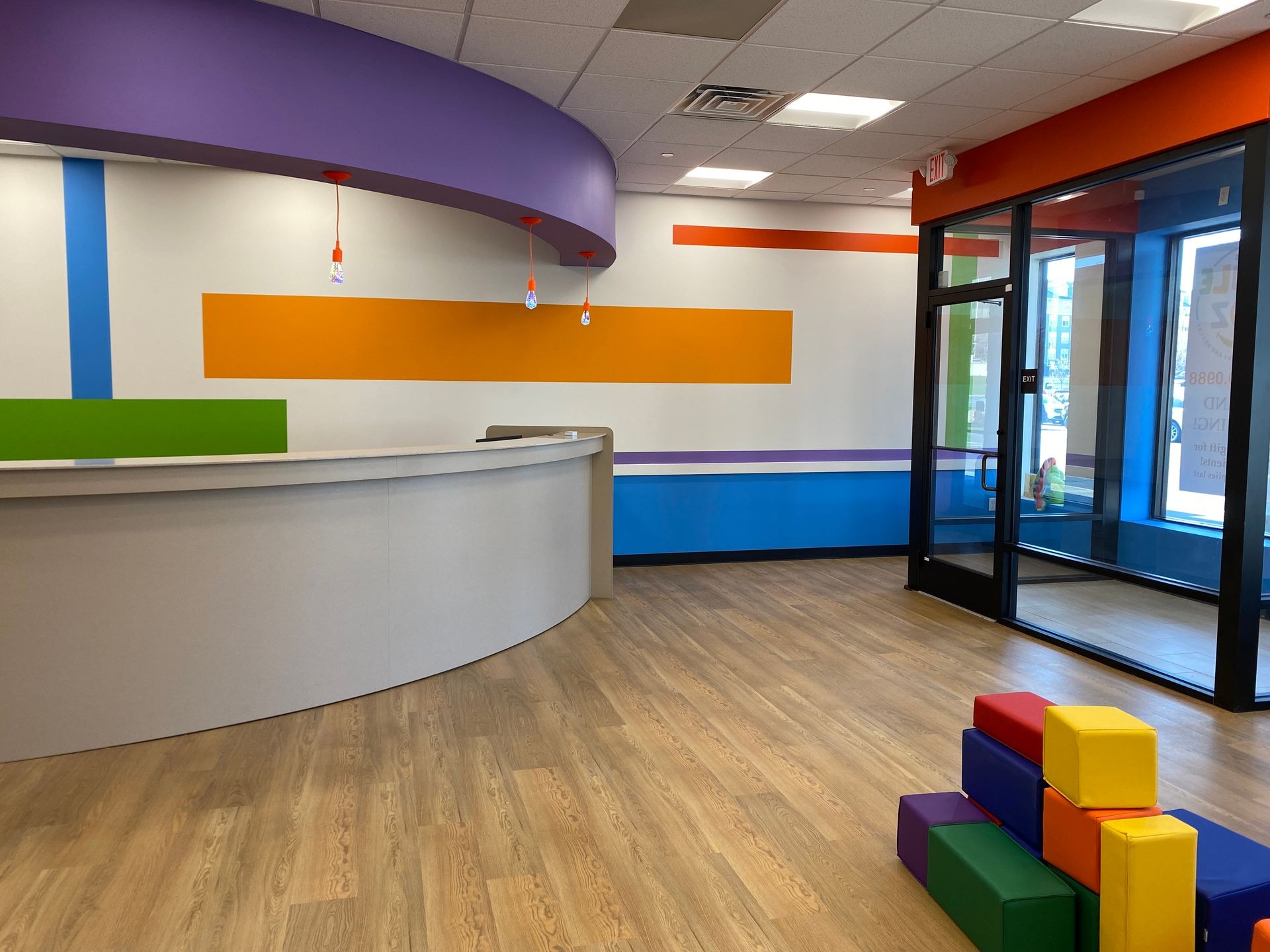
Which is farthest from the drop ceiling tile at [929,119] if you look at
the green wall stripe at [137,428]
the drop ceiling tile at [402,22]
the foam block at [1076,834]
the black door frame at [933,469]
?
the green wall stripe at [137,428]

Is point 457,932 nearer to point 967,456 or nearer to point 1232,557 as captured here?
point 1232,557

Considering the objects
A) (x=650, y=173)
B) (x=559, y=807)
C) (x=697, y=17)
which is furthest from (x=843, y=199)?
(x=559, y=807)

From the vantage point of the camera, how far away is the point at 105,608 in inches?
136

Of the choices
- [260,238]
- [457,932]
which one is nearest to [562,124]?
[260,238]

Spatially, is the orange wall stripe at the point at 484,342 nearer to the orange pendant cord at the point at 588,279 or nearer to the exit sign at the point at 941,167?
the orange pendant cord at the point at 588,279

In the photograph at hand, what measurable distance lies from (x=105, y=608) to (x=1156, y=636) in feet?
16.5

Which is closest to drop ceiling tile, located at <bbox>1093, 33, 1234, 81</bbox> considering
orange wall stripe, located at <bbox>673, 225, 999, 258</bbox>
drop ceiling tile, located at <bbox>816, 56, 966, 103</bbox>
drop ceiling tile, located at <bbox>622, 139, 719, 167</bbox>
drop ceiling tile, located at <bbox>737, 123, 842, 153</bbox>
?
drop ceiling tile, located at <bbox>816, 56, 966, 103</bbox>

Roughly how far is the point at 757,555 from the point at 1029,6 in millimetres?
4770

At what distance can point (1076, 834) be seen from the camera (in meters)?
2.23

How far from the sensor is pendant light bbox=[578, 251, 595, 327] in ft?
21.2

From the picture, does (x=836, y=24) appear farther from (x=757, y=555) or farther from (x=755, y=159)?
(x=757, y=555)

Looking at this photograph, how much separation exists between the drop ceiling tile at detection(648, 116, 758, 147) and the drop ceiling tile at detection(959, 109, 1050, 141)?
132cm

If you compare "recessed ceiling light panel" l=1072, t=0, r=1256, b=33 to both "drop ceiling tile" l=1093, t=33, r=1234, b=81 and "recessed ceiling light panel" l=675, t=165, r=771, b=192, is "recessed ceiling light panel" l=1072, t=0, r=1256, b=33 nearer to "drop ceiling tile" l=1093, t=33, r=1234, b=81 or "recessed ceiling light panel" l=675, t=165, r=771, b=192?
"drop ceiling tile" l=1093, t=33, r=1234, b=81

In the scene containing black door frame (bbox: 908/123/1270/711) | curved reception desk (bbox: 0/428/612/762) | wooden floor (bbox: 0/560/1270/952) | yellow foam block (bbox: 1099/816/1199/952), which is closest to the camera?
yellow foam block (bbox: 1099/816/1199/952)
